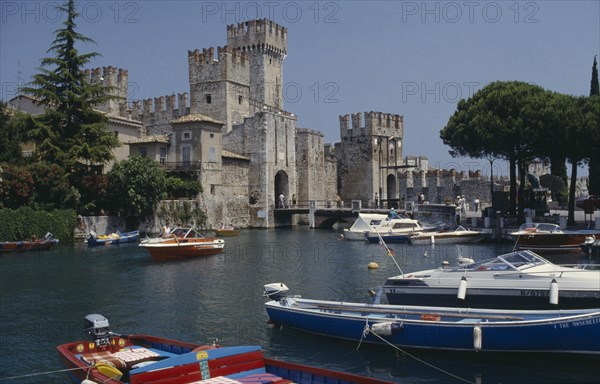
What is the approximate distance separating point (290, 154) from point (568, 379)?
2033 inches

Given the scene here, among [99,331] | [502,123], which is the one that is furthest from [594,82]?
[99,331]

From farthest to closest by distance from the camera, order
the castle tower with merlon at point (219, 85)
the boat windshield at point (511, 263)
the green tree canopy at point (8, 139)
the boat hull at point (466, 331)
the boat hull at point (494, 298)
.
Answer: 1. the castle tower with merlon at point (219, 85)
2. the green tree canopy at point (8, 139)
3. the boat windshield at point (511, 263)
4. the boat hull at point (494, 298)
5. the boat hull at point (466, 331)

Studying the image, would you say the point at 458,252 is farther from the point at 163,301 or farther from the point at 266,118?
the point at 266,118

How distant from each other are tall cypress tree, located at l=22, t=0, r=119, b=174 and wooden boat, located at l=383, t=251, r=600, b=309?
31.0m

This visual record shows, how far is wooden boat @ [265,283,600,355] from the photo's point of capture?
1262 cm

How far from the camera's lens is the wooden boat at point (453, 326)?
12625 millimetres

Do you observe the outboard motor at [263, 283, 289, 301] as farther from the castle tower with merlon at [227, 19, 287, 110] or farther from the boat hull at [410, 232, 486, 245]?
the castle tower with merlon at [227, 19, 287, 110]

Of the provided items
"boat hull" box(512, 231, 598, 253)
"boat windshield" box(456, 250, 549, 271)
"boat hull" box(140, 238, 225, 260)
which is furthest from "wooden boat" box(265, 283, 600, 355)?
"boat hull" box(512, 231, 598, 253)

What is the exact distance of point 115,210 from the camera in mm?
46656

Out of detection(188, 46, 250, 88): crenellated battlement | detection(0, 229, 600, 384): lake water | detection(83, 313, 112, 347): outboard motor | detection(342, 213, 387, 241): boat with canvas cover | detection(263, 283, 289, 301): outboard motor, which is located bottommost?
detection(0, 229, 600, 384): lake water

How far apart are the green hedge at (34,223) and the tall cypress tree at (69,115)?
12.6 feet

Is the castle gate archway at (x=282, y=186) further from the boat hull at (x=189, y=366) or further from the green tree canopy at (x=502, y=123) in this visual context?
the boat hull at (x=189, y=366)

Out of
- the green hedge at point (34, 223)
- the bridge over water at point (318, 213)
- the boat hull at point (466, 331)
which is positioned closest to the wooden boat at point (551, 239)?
the boat hull at point (466, 331)

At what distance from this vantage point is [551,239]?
31.8 meters
